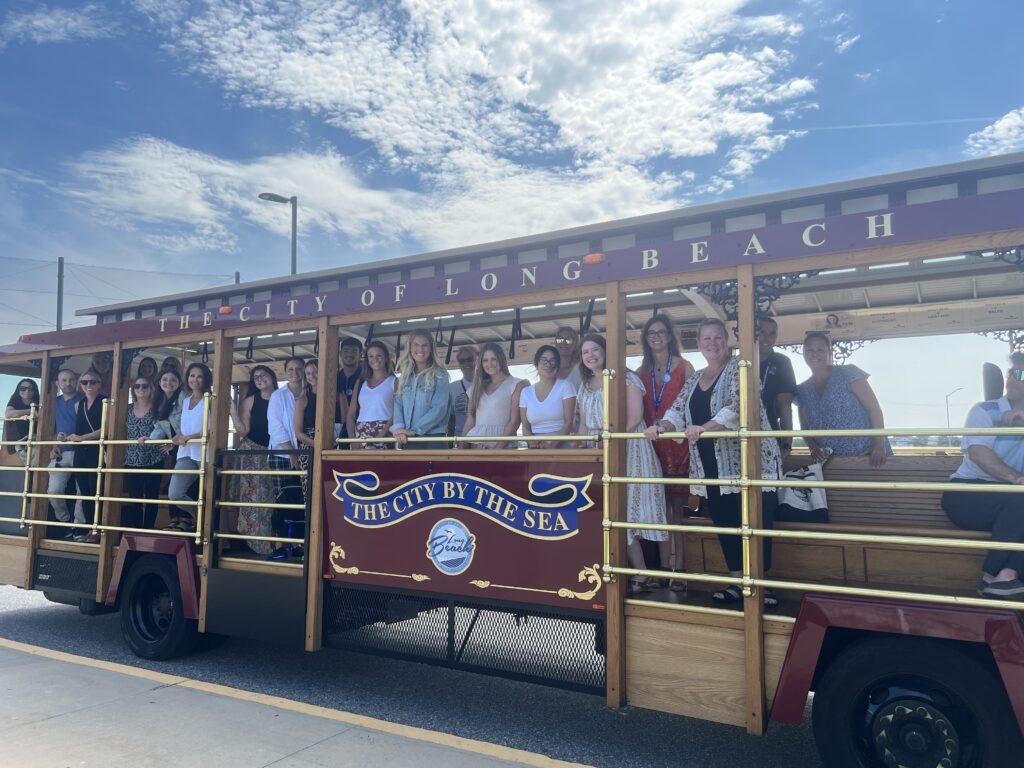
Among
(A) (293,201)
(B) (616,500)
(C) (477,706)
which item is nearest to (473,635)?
(C) (477,706)

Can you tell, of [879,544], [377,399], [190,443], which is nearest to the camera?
[879,544]

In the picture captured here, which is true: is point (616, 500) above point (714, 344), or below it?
below

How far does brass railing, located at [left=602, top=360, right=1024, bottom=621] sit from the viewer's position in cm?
280

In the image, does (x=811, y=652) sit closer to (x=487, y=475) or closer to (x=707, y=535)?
(x=707, y=535)

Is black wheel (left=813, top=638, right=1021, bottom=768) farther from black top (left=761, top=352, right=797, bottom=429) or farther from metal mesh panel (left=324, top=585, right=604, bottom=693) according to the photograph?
black top (left=761, top=352, right=797, bottom=429)

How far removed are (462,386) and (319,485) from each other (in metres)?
1.72

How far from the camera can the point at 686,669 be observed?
138 inches

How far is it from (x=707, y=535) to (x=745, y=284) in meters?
1.45

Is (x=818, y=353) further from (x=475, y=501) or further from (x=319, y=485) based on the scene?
(x=319, y=485)

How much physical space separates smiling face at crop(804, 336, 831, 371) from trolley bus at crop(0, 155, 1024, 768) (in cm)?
31

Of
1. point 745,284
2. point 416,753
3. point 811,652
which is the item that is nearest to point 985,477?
point 811,652

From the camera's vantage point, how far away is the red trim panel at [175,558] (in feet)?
17.4

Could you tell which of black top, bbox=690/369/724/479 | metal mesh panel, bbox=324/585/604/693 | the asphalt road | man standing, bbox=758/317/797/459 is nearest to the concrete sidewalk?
the asphalt road

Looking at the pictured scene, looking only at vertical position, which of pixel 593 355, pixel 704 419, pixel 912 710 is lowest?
pixel 912 710
